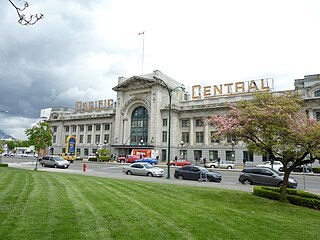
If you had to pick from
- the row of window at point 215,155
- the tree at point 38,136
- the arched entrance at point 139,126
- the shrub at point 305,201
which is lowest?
the shrub at point 305,201

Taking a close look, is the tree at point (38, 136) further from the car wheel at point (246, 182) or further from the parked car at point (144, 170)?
the car wheel at point (246, 182)

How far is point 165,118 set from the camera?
62469 millimetres

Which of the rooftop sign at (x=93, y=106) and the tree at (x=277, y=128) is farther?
the rooftop sign at (x=93, y=106)

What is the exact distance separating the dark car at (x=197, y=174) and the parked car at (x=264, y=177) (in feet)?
8.24

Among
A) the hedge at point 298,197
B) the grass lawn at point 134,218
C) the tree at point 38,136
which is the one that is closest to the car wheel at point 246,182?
the hedge at point 298,197

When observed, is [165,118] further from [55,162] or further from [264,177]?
[264,177]

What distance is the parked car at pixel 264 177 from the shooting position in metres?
20.5

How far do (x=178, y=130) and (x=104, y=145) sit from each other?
77.9 feet

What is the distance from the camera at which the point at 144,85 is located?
64.8 m

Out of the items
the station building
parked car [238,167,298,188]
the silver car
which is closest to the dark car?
parked car [238,167,298,188]

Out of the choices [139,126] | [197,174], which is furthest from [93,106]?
[197,174]

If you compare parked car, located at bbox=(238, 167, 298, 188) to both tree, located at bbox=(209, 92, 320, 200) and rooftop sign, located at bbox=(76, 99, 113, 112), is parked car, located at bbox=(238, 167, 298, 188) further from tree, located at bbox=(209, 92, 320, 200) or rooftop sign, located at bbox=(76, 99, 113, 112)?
rooftop sign, located at bbox=(76, 99, 113, 112)

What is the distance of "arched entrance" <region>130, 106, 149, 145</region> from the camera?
65.3m

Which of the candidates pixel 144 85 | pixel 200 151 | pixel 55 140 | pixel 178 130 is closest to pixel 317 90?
pixel 200 151
